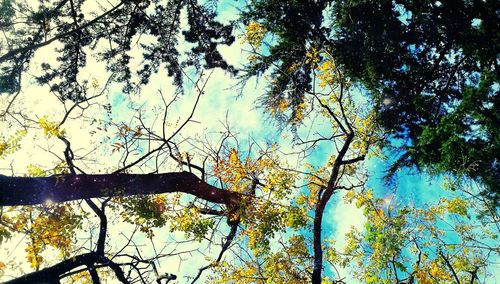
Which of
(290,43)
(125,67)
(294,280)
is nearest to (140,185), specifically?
(125,67)

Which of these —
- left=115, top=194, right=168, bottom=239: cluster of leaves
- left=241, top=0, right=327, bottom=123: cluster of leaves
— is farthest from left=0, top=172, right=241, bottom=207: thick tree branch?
left=241, top=0, right=327, bottom=123: cluster of leaves

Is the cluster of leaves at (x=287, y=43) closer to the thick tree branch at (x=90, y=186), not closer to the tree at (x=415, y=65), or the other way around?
the tree at (x=415, y=65)

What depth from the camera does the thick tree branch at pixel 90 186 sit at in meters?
3.87

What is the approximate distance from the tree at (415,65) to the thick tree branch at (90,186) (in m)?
5.57

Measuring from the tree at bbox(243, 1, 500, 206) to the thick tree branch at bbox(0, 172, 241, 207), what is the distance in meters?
5.57

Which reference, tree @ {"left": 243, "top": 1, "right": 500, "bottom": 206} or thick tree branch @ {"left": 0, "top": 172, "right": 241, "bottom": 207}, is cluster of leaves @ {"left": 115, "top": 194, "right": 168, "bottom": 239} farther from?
tree @ {"left": 243, "top": 1, "right": 500, "bottom": 206}

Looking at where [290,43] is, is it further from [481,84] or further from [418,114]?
[481,84]

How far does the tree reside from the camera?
7316mm

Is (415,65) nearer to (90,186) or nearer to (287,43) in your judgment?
(287,43)

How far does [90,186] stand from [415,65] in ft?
28.2

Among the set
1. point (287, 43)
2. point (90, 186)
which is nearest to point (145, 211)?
point (90, 186)

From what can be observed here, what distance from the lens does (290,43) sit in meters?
10.5

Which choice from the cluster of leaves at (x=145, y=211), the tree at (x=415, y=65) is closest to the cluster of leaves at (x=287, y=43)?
the tree at (x=415, y=65)

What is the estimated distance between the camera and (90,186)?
4.67 meters
